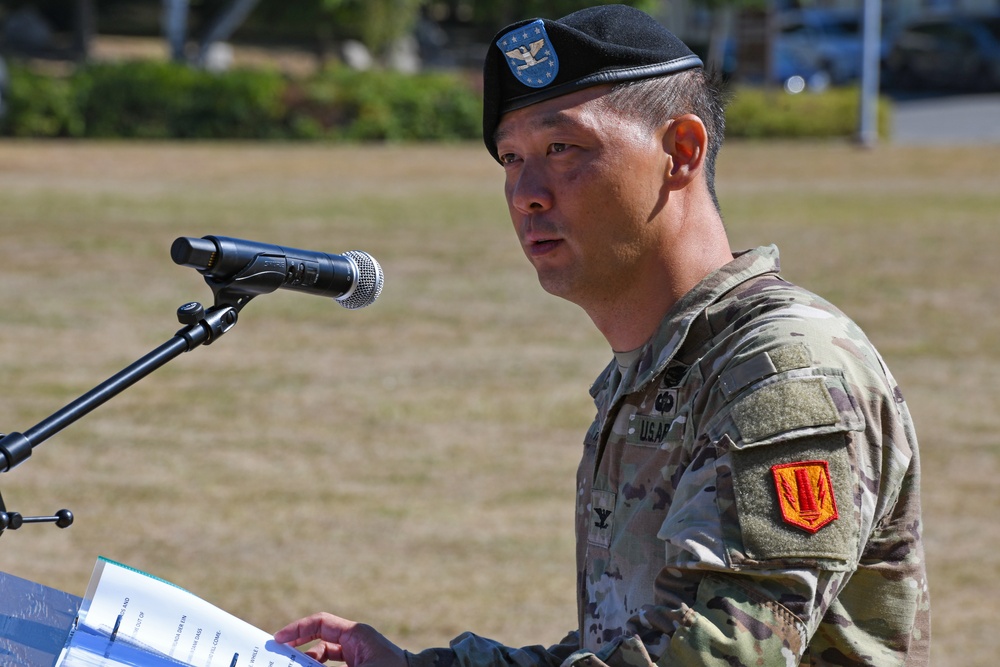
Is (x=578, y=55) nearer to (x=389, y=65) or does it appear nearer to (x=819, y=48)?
(x=389, y=65)

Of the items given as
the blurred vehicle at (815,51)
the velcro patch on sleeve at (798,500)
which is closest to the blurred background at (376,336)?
the velcro patch on sleeve at (798,500)

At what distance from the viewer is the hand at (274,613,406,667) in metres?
2.15

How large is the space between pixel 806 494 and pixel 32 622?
40.2 inches

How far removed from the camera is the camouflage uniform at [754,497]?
5.59 feet

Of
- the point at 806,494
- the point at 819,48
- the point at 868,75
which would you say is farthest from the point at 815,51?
the point at 806,494

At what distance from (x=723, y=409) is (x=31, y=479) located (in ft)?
21.2

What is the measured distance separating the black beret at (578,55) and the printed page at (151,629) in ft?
2.96

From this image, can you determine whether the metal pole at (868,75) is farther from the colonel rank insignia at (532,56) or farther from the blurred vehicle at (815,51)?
the colonel rank insignia at (532,56)

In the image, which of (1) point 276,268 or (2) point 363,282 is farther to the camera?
(2) point 363,282

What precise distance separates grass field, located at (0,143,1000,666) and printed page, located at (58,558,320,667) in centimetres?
390

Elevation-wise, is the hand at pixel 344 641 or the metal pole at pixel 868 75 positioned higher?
the metal pole at pixel 868 75

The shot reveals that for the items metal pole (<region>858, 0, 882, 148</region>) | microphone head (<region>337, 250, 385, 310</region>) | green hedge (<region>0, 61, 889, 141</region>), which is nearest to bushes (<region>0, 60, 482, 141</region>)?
green hedge (<region>0, 61, 889, 141</region>)

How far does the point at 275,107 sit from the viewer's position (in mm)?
27906

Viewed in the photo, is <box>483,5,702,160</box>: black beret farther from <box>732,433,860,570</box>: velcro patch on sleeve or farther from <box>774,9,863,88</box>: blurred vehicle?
<box>774,9,863,88</box>: blurred vehicle
